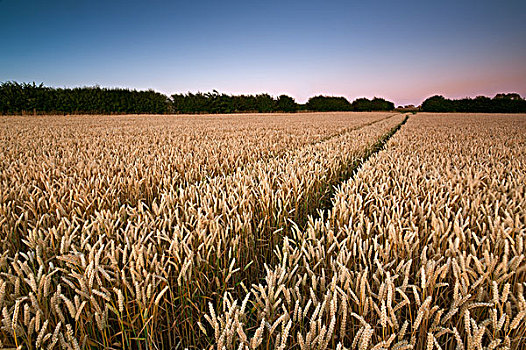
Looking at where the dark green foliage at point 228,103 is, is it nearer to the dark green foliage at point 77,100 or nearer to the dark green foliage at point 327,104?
the dark green foliage at point 77,100

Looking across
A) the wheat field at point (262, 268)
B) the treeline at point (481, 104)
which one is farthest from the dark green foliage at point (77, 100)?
the treeline at point (481, 104)

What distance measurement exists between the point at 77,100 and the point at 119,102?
16.2ft

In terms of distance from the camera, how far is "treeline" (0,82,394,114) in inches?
1270

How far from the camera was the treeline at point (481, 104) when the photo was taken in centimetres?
5447

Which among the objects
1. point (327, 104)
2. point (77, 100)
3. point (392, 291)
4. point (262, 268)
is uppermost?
point (327, 104)

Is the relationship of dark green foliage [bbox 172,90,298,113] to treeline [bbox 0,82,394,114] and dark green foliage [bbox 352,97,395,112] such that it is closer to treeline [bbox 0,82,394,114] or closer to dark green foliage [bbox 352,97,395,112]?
treeline [bbox 0,82,394,114]

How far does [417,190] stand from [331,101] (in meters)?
78.8

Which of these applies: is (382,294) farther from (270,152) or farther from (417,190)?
(270,152)

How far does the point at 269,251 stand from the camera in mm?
2031

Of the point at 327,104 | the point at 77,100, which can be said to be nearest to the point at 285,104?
the point at 327,104

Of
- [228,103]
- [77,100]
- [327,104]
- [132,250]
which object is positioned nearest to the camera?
[132,250]

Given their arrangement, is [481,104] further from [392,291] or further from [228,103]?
[392,291]

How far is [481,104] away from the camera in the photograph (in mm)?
58969

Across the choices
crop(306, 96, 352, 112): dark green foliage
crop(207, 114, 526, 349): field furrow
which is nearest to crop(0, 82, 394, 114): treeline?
crop(306, 96, 352, 112): dark green foliage
